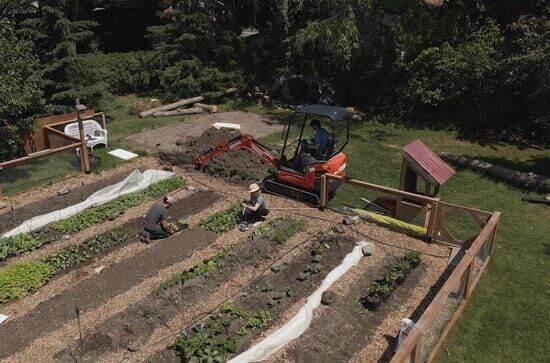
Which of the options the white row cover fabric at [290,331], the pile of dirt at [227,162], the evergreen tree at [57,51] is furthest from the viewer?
the evergreen tree at [57,51]

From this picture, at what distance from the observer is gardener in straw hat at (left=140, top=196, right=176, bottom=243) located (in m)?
10.9

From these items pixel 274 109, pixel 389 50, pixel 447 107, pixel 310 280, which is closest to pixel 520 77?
pixel 447 107

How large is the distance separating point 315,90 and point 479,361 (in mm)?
16826

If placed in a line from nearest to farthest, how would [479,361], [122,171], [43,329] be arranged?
1. [479,361]
2. [43,329]
3. [122,171]

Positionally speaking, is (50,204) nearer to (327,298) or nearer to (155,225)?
(155,225)

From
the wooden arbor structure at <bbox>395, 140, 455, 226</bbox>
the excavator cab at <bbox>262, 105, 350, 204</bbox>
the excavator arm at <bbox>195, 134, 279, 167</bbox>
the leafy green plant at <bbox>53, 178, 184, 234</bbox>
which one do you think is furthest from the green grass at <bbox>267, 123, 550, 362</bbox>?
the leafy green plant at <bbox>53, 178, 184, 234</bbox>

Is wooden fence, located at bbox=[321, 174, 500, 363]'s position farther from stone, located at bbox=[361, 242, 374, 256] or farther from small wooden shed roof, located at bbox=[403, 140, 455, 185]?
stone, located at bbox=[361, 242, 374, 256]

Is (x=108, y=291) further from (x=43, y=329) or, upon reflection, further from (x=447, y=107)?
(x=447, y=107)

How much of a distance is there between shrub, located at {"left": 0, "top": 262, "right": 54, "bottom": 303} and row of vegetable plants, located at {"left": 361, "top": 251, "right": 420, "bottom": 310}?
20.4ft

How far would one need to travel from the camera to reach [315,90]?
2269 cm

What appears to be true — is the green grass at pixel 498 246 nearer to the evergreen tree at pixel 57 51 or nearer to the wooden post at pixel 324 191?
the wooden post at pixel 324 191

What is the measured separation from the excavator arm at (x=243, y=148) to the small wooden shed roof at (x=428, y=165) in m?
3.85

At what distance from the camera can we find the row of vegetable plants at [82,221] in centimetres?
1054

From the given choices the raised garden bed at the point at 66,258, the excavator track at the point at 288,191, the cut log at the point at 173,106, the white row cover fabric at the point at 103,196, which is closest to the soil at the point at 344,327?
the excavator track at the point at 288,191
